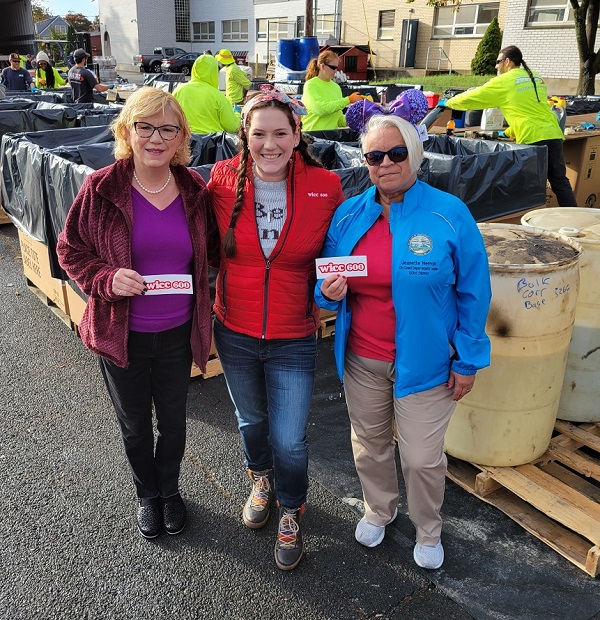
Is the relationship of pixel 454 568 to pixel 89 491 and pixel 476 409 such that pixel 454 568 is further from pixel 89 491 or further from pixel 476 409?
pixel 89 491

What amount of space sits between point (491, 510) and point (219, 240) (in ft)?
6.29

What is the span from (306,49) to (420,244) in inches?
997

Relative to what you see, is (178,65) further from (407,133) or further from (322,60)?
(407,133)

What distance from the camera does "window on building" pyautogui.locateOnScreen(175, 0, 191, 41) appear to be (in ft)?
164

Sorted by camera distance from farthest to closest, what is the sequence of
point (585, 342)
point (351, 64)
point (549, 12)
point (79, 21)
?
point (79, 21), point (351, 64), point (549, 12), point (585, 342)

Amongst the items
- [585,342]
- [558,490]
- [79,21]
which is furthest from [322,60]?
[79,21]

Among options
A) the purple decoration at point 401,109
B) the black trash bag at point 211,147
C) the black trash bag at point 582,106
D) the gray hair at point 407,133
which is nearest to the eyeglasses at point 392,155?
the gray hair at point 407,133

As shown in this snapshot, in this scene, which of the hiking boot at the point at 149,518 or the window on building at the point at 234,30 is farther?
the window on building at the point at 234,30

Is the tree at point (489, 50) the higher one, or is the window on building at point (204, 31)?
the window on building at point (204, 31)

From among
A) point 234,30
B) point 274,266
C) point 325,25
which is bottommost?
point 274,266

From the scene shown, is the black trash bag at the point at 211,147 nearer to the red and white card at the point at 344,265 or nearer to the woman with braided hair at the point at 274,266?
the woman with braided hair at the point at 274,266

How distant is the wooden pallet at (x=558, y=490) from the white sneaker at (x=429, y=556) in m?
0.49

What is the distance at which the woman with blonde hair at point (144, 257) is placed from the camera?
2215 millimetres

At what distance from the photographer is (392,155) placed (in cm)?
213
